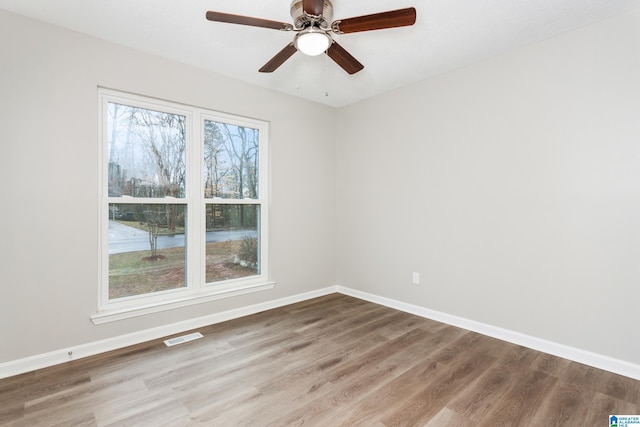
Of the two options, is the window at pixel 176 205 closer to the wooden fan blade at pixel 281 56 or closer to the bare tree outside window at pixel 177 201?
the bare tree outside window at pixel 177 201

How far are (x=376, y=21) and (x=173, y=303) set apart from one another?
2916 millimetres

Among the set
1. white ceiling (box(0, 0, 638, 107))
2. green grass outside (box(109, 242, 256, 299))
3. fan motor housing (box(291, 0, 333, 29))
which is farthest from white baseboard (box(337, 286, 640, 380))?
fan motor housing (box(291, 0, 333, 29))

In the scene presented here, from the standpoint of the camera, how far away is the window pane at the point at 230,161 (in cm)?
339

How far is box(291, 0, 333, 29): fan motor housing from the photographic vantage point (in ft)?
6.35

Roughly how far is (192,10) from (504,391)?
343 cm

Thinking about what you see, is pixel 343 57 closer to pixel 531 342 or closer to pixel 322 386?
pixel 322 386

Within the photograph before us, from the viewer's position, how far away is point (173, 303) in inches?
120

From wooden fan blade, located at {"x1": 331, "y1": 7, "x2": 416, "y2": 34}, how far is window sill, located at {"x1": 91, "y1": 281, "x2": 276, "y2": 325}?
270cm

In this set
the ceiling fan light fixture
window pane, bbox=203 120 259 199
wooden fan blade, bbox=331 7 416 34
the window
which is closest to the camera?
wooden fan blade, bbox=331 7 416 34

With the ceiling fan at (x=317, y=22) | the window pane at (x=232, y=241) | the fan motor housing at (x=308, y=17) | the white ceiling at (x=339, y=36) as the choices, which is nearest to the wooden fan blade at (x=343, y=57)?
the ceiling fan at (x=317, y=22)

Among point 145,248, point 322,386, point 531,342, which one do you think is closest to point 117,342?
point 145,248

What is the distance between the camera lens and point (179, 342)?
2.84 meters

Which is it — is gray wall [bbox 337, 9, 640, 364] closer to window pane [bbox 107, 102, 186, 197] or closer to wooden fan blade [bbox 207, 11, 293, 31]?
wooden fan blade [bbox 207, 11, 293, 31]

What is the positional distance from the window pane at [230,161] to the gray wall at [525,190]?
1550 millimetres
